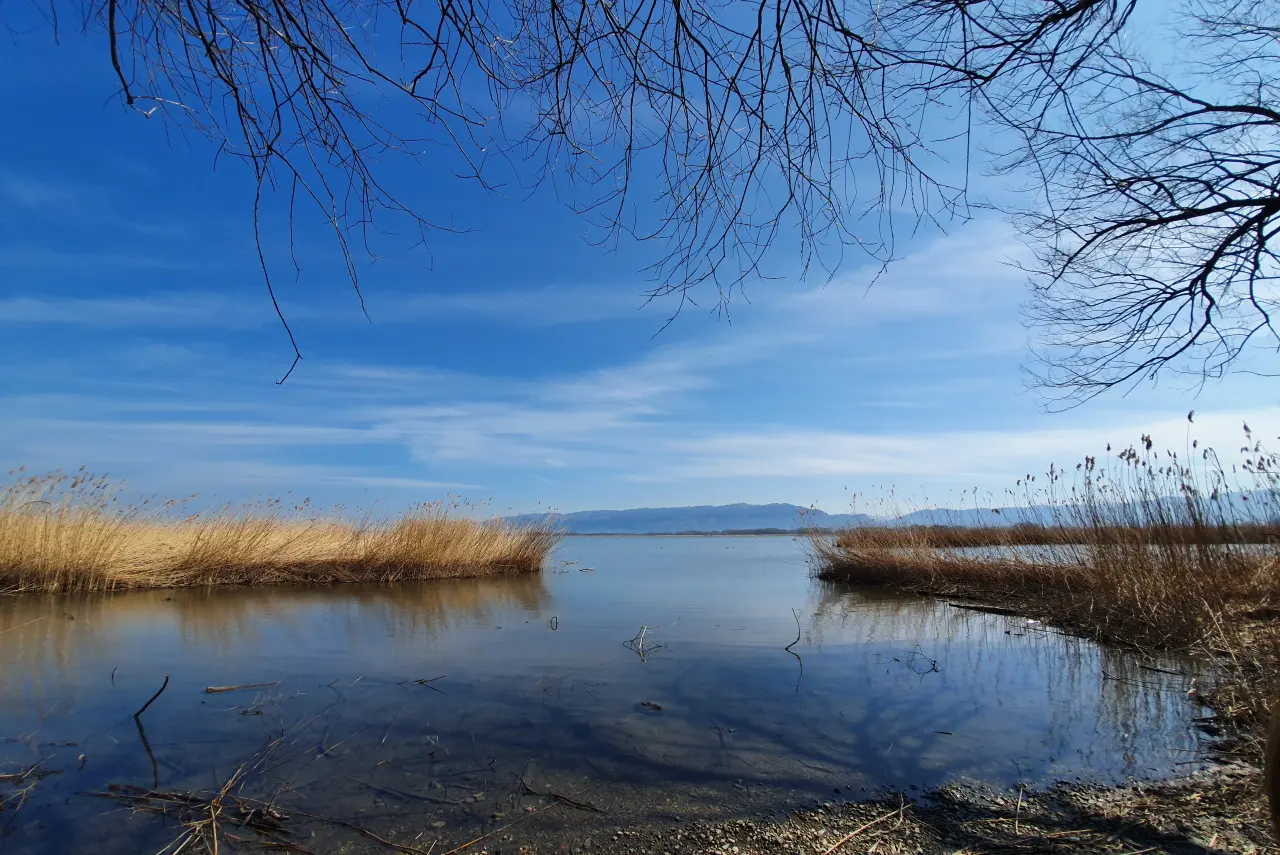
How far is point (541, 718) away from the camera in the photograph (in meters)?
3.34

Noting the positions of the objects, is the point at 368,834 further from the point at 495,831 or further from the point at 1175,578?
the point at 1175,578

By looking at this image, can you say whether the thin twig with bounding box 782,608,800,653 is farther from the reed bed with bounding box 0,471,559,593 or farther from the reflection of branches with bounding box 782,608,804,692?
the reed bed with bounding box 0,471,559,593

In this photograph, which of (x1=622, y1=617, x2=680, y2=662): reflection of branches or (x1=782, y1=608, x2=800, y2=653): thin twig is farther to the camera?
(x1=782, y1=608, x2=800, y2=653): thin twig

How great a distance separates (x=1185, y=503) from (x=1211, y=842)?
14.9 ft

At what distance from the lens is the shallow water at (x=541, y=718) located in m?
2.33

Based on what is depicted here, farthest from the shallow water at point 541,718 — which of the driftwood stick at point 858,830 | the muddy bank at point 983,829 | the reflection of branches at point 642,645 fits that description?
the driftwood stick at point 858,830

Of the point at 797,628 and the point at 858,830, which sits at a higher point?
the point at 858,830

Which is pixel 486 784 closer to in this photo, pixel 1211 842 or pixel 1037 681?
pixel 1211 842

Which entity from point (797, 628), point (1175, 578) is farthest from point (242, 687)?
point (1175, 578)

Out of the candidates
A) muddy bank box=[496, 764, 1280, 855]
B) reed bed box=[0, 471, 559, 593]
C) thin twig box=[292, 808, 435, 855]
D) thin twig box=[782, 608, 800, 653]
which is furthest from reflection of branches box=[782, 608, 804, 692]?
reed bed box=[0, 471, 559, 593]

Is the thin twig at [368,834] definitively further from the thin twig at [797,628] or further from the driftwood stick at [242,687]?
the thin twig at [797,628]

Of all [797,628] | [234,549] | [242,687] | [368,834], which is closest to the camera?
[368,834]

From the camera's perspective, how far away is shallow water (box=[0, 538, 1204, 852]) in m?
2.33

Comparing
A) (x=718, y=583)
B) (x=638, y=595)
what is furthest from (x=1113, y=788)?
(x=718, y=583)
